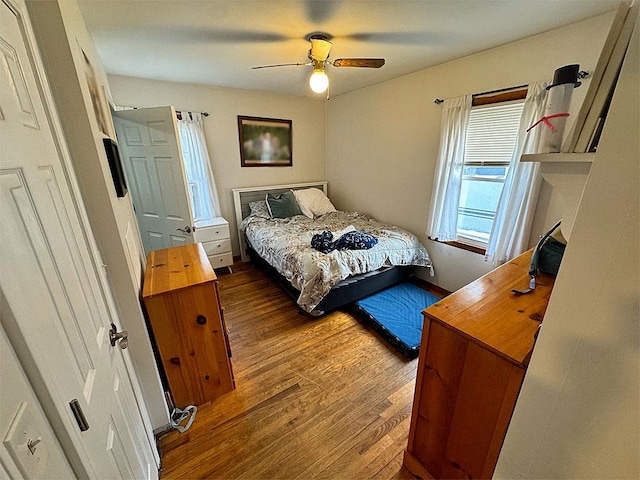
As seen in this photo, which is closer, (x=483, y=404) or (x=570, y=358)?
(x=570, y=358)

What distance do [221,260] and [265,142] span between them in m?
1.83

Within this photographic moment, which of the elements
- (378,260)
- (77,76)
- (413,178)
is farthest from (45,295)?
(413,178)

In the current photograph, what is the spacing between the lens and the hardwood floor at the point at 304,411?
53.5 inches

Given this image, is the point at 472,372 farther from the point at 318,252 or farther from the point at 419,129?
the point at 419,129

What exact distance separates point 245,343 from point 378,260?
1468 mm

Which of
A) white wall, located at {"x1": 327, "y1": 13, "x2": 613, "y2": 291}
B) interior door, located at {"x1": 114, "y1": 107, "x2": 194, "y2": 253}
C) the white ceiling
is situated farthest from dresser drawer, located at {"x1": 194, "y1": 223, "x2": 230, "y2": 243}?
white wall, located at {"x1": 327, "y1": 13, "x2": 613, "y2": 291}

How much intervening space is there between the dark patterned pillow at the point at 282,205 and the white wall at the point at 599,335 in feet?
10.8

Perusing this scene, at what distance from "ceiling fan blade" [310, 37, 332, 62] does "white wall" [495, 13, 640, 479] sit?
198cm

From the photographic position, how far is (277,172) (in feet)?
13.4

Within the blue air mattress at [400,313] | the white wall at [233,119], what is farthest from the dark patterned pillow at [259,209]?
the blue air mattress at [400,313]

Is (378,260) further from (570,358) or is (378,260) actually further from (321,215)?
(570,358)

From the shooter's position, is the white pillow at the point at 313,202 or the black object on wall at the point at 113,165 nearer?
the black object on wall at the point at 113,165

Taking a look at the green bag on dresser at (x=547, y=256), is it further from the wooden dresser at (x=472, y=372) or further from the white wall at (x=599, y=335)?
the white wall at (x=599, y=335)

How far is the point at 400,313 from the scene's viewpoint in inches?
97.3
